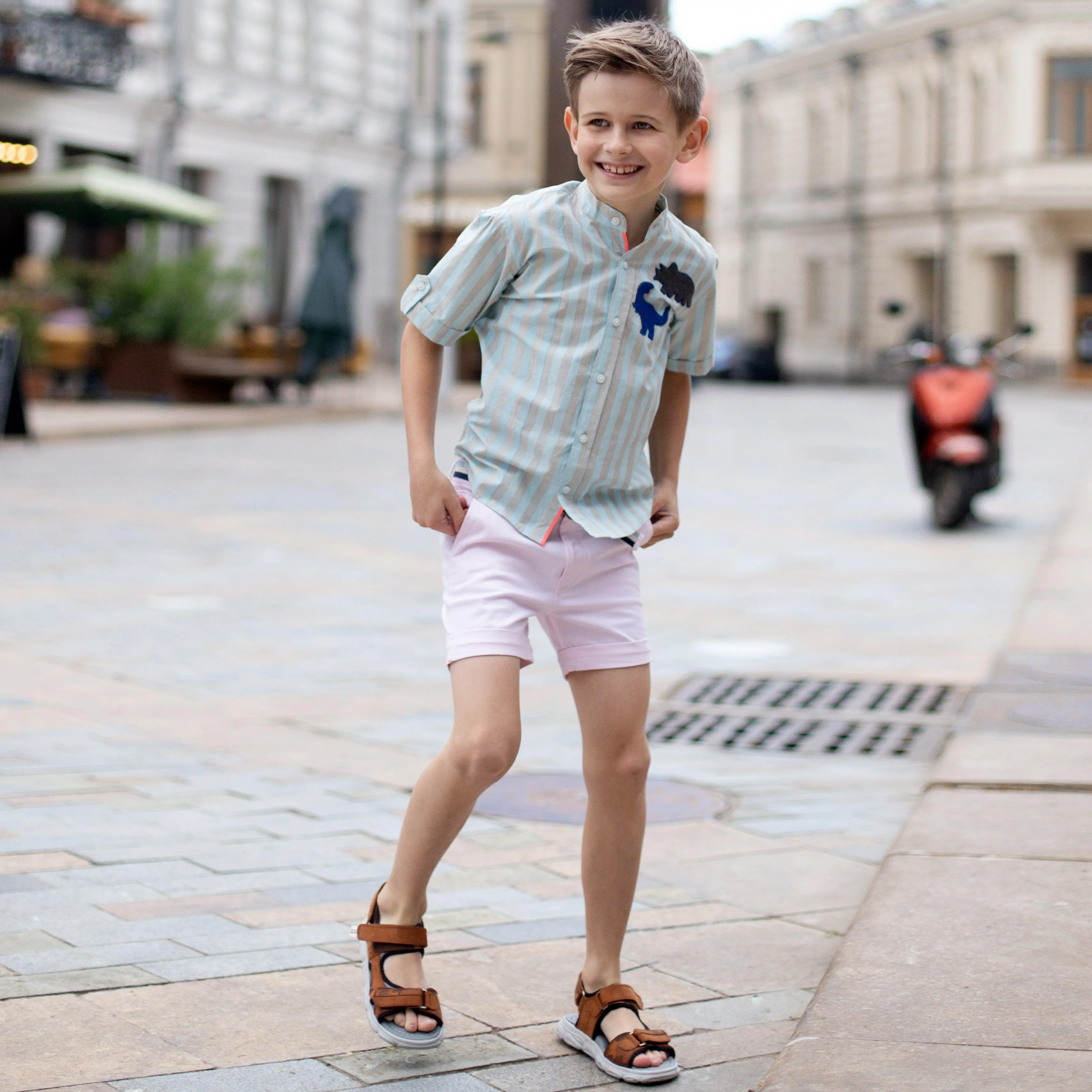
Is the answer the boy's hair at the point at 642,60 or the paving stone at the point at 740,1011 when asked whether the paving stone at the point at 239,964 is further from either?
the boy's hair at the point at 642,60

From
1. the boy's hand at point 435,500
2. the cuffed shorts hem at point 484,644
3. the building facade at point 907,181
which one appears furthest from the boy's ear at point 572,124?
the building facade at point 907,181

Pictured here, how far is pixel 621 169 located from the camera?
2.96 metres

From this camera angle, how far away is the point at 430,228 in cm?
4706

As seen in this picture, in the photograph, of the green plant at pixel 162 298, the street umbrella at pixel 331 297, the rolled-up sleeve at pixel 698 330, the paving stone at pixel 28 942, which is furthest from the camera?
the street umbrella at pixel 331 297

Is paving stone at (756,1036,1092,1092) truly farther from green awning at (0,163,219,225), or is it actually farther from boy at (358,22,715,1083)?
green awning at (0,163,219,225)

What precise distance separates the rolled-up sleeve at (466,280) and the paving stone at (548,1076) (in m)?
1.13

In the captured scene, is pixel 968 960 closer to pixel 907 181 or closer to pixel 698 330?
pixel 698 330

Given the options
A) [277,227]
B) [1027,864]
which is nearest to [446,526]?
[1027,864]

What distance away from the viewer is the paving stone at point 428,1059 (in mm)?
2910

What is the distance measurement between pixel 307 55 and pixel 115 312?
12.0 metres

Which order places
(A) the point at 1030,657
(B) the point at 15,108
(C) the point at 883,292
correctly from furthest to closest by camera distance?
(C) the point at 883,292, (B) the point at 15,108, (A) the point at 1030,657

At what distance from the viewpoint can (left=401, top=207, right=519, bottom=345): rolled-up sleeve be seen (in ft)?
9.83

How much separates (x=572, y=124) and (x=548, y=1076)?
149 cm

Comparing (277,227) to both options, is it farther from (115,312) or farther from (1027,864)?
(1027,864)
